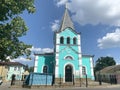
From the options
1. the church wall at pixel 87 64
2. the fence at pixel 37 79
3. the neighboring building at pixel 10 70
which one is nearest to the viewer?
the fence at pixel 37 79

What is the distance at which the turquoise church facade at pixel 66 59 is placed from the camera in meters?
34.0

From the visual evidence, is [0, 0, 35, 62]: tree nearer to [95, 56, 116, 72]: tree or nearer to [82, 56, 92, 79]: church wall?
[82, 56, 92, 79]: church wall

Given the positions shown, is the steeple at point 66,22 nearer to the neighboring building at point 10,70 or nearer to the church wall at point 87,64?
the church wall at point 87,64

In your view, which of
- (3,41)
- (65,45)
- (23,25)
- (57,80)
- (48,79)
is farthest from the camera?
(65,45)

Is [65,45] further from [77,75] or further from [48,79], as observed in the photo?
[48,79]

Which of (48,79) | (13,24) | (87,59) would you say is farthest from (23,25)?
(87,59)

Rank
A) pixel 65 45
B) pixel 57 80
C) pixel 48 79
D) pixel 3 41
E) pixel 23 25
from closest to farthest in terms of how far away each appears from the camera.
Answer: pixel 3 41
pixel 23 25
pixel 48 79
pixel 57 80
pixel 65 45

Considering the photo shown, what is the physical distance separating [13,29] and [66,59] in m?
25.3

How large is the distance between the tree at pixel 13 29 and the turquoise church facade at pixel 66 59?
76.1ft

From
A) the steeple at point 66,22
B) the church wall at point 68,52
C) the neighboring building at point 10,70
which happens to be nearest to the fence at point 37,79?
the church wall at point 68,52

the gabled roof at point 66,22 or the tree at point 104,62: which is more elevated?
the gabled roof at point 66,22

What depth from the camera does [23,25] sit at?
10.5m

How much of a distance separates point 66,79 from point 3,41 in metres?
26.4

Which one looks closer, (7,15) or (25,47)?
(7,15)
